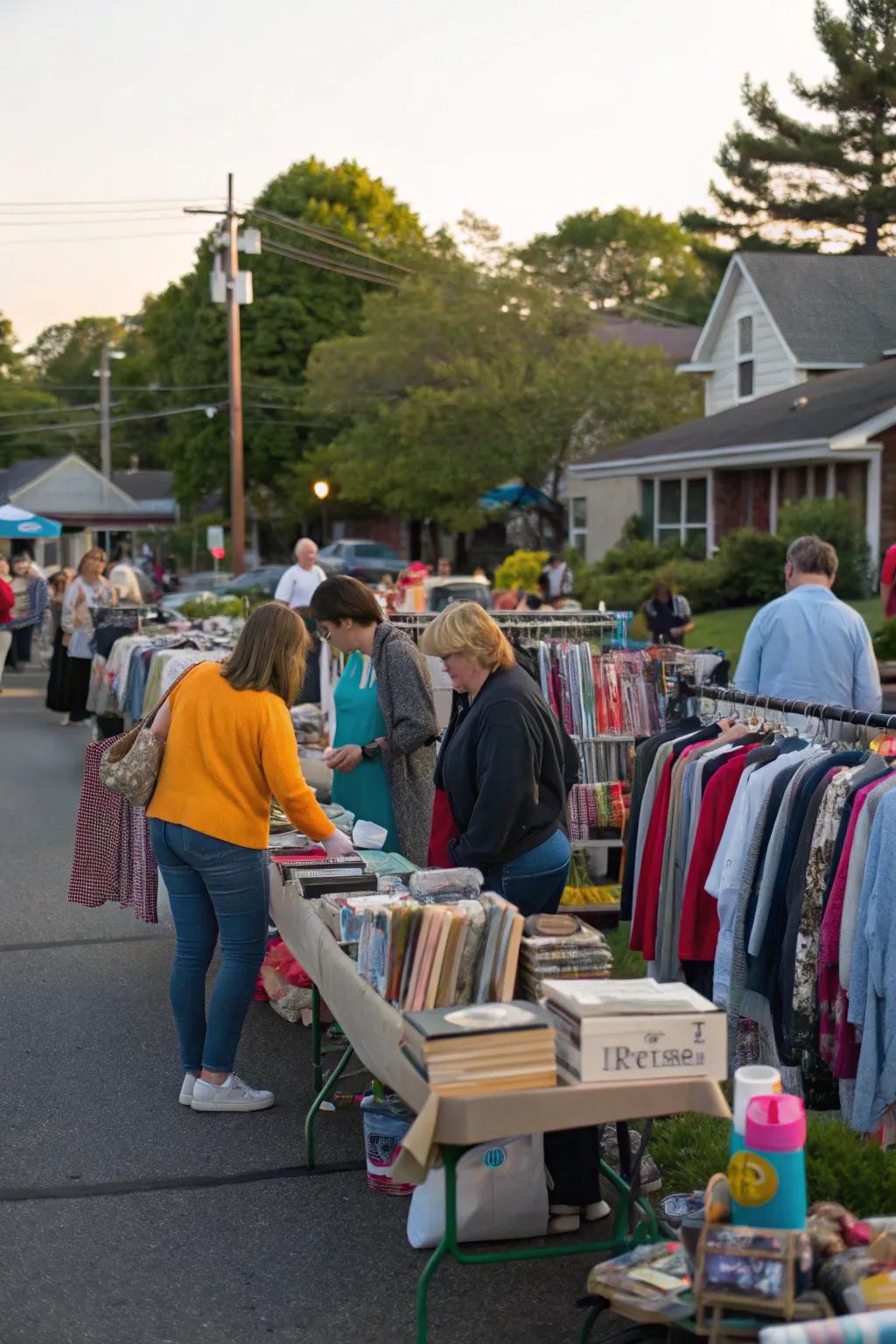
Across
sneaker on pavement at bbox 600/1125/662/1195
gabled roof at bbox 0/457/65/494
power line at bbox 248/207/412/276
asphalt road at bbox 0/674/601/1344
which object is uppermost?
power line at bbox 248/207/412/276

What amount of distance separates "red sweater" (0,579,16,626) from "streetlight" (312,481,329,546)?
19.0 m

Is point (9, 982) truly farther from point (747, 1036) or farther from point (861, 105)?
point (861, 105)

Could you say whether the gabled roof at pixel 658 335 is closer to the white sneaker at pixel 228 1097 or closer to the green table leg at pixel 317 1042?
the green table leg at pixel 317 1042

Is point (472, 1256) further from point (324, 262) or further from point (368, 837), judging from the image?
point (324, 262)

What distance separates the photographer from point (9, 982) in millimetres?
7875

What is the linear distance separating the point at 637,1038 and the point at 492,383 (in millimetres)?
33366

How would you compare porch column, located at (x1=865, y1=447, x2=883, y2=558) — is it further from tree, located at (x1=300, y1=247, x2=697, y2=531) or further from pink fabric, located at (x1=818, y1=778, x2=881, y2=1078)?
pink fabric, located at (x1=818, y1=778, x2=881, y2=1078)

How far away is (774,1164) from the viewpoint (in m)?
3.54

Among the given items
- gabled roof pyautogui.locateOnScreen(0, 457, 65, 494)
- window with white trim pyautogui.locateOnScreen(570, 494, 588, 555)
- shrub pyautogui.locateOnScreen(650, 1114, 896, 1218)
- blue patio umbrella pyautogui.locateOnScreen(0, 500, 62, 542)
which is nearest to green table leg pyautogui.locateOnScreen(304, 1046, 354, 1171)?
shrub pyautogui.locateOnScreen(650, 1114, 896, 1218)

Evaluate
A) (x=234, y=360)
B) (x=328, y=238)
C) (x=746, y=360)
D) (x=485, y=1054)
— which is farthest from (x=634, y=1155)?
(x=328, y=238)

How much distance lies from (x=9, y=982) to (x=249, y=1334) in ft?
13.1

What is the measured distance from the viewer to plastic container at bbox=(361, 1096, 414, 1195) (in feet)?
16.8

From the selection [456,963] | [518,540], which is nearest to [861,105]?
[518,540]

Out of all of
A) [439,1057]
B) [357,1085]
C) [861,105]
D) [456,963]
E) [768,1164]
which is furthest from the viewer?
[861,105]
